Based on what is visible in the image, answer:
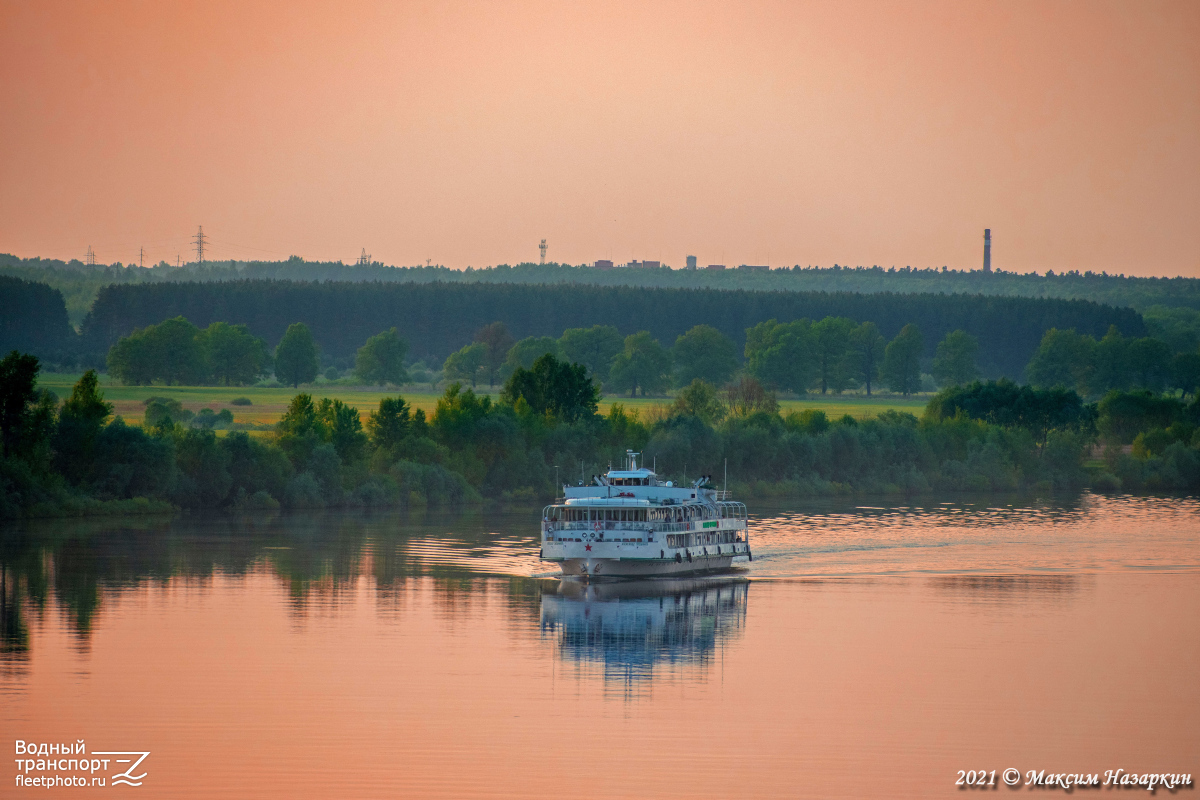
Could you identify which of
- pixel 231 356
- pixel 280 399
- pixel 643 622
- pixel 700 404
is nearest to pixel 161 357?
pixel 231 356

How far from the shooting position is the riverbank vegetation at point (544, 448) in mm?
86125

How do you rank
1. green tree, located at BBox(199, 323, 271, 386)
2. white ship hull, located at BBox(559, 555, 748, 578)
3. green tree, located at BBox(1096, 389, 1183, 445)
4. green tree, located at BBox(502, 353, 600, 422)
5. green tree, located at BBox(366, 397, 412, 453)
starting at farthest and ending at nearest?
green tree, located at BBox(199, 323, 271, 386), green tree, located at BBox(1096, 389, 1183, 445), green tree, located at BBox(502, 353, 600, 422), green tree, located at BBox(366, 397, 412, 453), white ship hull, located at BBox(559, 555, 748, 578)

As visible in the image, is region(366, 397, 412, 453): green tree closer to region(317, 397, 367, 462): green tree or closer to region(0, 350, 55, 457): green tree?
region(317, 397, 367, 462): green tree

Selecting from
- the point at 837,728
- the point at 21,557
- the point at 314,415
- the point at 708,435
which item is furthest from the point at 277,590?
the point at 708,435

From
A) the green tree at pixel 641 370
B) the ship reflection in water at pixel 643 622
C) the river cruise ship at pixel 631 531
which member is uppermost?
the green tree at pixel 641 370

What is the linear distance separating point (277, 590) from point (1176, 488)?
88.9 meters

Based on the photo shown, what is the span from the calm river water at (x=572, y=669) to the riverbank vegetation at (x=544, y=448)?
37.8 ft

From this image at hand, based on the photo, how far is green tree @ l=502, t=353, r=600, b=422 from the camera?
4660 inches

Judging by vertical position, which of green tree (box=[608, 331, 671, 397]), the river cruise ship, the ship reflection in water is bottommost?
the ship reflection in water

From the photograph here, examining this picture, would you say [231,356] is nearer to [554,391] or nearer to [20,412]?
[554,391]

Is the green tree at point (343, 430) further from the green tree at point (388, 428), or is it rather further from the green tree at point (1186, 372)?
the green tree at point (1186, 372)

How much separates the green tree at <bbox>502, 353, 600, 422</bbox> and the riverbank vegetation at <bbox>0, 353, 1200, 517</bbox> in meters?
0.15

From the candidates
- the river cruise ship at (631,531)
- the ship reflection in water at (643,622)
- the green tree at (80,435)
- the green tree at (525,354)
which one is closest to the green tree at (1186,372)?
the green tree at (525,354)

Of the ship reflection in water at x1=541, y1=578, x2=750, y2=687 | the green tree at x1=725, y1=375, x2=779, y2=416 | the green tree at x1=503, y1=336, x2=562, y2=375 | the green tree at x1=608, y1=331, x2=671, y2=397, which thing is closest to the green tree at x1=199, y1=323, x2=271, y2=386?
the green tree at x1=503, y1=336, x2=562, y2=375
